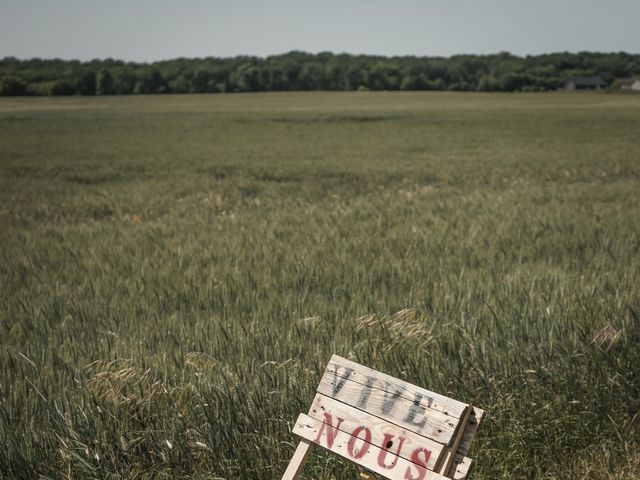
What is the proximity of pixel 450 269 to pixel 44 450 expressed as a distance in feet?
12.5

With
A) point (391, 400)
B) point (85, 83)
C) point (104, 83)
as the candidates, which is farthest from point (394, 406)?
point (104, 83)

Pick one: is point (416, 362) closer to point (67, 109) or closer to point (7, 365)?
point (7, 365)

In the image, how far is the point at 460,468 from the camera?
2.02 meters

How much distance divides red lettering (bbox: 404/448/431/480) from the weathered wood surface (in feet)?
0.16

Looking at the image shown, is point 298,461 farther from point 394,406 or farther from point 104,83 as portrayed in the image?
point 104,83

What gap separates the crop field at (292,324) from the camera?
3.02 metres

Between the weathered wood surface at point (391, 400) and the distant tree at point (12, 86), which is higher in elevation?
the distant tree at point (12, 86)

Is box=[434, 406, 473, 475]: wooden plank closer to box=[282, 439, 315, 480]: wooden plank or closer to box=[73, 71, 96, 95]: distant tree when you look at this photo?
box=[282, 439, 315, 480]: wooden plank

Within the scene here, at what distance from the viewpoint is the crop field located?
119 inches

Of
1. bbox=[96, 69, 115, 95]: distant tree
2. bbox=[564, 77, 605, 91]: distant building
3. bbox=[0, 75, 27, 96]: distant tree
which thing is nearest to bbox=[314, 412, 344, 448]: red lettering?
bbox=[0, 75, 27, 96]: distant tree

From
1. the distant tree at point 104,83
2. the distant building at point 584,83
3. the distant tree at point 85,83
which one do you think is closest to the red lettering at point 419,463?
the distant tree at point 85,83

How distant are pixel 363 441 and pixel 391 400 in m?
0.16

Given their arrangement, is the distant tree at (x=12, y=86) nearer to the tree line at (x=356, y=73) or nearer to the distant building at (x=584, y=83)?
the tree line at (x=356, y=73)

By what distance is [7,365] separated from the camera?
12.8 feet
